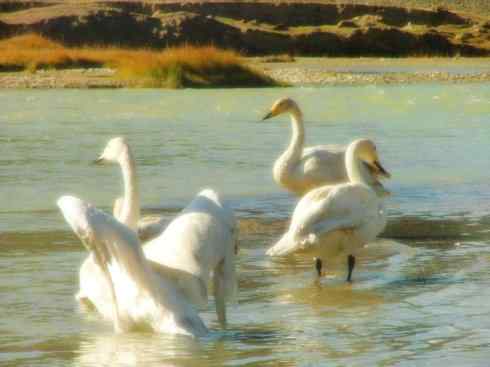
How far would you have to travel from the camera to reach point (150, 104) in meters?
29.2

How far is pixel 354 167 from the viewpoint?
1059 cm

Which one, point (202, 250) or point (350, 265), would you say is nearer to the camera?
point (202, 250)

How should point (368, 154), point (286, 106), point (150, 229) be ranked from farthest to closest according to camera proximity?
1. point (286, 106)
2. point (368, 154)
3. point (150, 229)

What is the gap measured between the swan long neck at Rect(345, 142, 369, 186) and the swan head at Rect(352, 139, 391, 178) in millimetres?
48

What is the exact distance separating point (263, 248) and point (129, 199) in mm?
2256

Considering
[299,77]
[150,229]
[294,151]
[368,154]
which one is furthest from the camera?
[299,77]

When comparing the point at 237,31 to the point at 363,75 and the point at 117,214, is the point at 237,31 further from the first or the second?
the point at 117,214

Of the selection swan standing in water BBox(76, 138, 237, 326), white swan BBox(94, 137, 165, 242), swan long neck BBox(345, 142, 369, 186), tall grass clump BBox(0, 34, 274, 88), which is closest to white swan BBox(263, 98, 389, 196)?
swan long neck BBox(345, 142, 369, 186)

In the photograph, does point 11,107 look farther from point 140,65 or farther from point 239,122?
point 140,65

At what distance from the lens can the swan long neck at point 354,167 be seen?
1047 centimetres

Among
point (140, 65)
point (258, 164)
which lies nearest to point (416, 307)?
point (258, 164)

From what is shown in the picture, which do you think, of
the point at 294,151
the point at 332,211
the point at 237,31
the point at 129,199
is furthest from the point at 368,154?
the point at 237,31

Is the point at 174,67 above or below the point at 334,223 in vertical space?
below

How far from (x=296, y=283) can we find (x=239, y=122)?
14.4 meters
